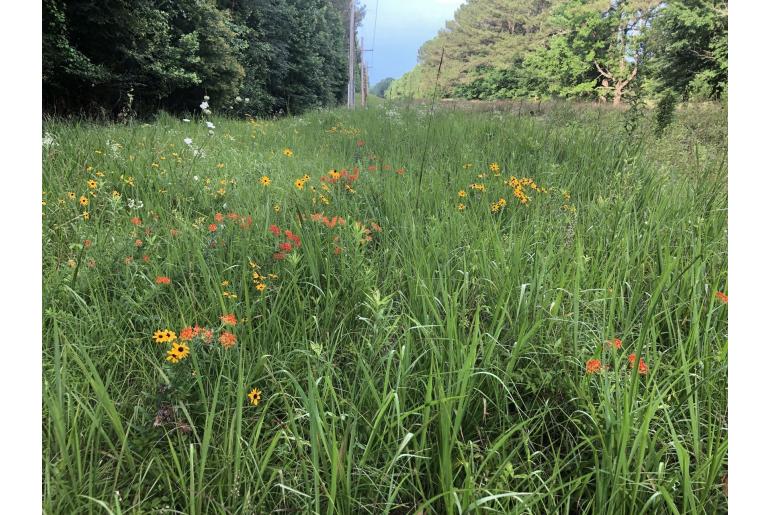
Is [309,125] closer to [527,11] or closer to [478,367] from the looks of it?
[478,367]

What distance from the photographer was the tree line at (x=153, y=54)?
5.53 meters

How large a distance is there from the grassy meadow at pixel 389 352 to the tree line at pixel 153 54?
158 inches

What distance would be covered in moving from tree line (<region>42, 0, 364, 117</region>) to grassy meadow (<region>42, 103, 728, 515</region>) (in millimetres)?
4025

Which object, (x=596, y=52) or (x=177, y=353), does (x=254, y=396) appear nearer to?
(x=177, y=353)

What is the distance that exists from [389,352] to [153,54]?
8.27 meters

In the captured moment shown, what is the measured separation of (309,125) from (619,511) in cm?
716

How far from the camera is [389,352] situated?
42.1 inches

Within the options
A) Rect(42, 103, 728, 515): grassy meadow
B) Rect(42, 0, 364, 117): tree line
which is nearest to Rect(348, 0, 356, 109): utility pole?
Rect(42, 0, 364, 117): tree line

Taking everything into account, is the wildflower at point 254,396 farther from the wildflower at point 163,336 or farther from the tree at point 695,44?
the tree at point 695,44

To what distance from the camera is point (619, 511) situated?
748 millimetres

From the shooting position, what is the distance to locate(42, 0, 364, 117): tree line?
218 inches

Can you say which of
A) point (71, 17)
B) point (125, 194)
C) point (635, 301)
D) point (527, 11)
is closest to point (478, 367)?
point (635, 301)

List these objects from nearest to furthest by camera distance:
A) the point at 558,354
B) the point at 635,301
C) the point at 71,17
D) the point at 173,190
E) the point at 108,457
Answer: the point at 108,457, the point at 558,354, the point at 635,301, the point at 173,190, the point at 71,17

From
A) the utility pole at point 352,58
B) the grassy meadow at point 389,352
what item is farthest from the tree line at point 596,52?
the utility pole at point 352,58
